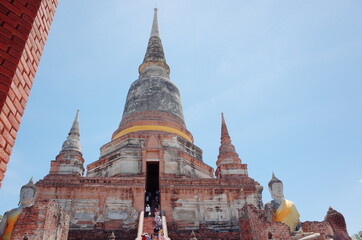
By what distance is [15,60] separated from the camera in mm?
2598

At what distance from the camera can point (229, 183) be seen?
15359mm

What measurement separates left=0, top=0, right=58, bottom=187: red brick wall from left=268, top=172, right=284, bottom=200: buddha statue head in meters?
9.82

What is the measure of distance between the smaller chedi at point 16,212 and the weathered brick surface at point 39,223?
0.25 meters

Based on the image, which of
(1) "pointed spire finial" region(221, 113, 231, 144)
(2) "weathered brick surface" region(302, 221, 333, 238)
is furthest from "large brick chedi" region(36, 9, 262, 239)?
(2) "weathered brick surface" region(302, 221, 333, 238)

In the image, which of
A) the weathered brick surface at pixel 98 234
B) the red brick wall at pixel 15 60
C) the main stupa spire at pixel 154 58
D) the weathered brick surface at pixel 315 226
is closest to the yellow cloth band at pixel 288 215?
the weathered brick surface at pixel 315 226

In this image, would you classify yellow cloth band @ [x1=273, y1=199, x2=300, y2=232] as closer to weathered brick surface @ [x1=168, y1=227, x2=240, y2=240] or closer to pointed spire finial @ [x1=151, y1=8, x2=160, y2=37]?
weathered brick surface @ [x1=168, y1=227, x2=240, y2=240]

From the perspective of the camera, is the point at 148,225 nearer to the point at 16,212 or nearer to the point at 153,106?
the point at 16,212

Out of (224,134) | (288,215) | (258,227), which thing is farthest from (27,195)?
(224,134)

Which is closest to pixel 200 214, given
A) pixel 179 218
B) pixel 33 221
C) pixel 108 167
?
pixel 179 218

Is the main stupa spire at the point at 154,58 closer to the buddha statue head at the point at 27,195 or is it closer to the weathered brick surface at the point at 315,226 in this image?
the buddha statue head at the point at 27,195

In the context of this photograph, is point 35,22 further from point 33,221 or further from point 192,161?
point 192,161

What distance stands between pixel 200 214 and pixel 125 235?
3.71 meters

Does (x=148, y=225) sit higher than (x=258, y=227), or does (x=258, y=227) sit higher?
(x=148, y=225)

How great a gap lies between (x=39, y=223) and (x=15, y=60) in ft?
26.1
